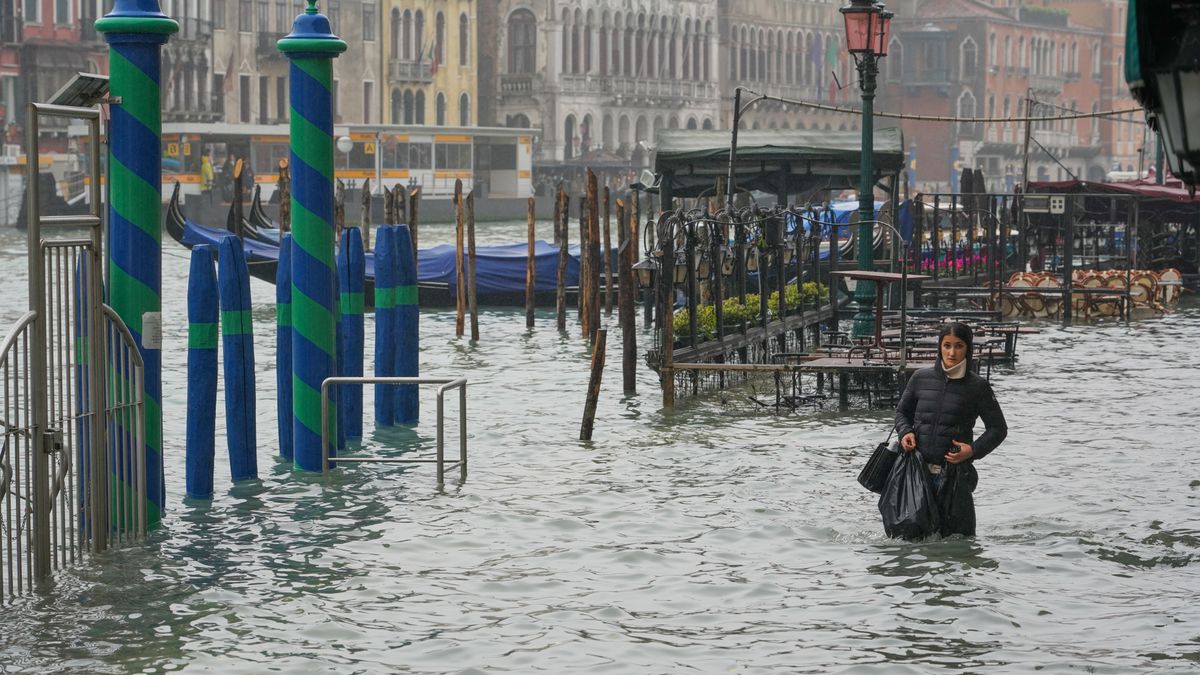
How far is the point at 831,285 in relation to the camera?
54.7 ft

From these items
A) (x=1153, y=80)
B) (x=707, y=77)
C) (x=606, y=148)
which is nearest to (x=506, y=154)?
(x=606, y=148)

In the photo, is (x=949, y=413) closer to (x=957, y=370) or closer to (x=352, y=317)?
(x=957, y=370)

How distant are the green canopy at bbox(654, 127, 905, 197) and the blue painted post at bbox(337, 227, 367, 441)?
9.26 metres

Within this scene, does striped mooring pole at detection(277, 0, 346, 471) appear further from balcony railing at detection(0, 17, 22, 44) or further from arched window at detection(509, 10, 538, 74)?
arched window at detection(509, 10, 538, 74)

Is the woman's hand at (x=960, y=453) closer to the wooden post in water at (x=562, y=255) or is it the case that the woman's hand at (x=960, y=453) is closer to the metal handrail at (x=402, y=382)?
the metal handrail at (x=402, y=382)

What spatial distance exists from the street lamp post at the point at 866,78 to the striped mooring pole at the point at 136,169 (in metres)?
7.31

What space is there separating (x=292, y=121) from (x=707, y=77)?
63968 mm

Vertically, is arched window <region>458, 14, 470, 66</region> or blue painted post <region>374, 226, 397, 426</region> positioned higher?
arched window <region>458, 14, 470, 66</region>

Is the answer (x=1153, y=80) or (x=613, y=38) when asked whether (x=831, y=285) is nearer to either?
(x=1153, y=80)

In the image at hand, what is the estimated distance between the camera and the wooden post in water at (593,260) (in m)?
18.5

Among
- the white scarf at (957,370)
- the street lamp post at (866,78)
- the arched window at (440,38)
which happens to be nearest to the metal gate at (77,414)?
the white scarf at (957,370)

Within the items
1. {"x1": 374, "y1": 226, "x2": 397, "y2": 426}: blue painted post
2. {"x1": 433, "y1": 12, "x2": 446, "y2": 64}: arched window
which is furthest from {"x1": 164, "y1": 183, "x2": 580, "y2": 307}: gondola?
{"x1": 433, "y1": 12, "x2": 446, "y2": 64}: arched window

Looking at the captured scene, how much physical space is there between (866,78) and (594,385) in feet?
13.9

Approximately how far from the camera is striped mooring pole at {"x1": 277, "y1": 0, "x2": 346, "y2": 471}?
9.44m
